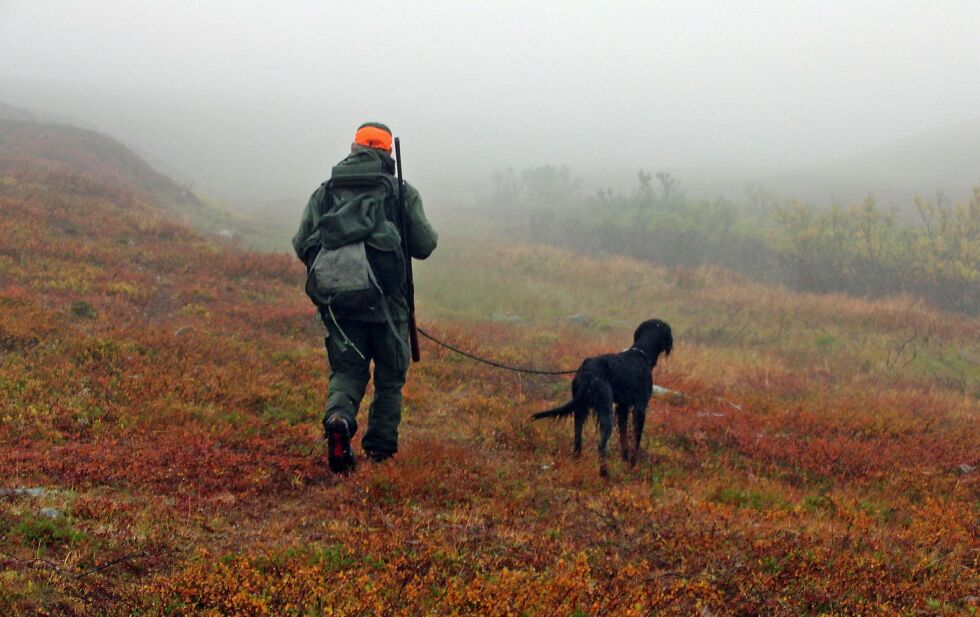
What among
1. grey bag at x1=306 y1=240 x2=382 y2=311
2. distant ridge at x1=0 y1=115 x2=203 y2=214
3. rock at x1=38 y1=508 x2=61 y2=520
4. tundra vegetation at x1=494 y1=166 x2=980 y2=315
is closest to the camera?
rock at x1=38 y1=508 x2=61 y2=520

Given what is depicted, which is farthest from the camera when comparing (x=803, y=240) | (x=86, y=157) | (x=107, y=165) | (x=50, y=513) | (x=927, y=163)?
(x=927, y=163)

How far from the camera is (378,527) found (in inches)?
170

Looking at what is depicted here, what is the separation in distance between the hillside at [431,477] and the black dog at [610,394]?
34 centimetres

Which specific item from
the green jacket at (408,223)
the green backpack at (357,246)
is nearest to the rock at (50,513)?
the green backpack at (357,246)

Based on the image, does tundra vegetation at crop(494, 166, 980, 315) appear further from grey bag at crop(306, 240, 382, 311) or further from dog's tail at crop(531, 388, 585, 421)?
grey bag at crop(306, 240, 382, 311)

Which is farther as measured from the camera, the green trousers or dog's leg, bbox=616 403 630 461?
dog's leg, bbox=616 403 630 461

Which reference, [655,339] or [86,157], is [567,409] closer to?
[655,339]

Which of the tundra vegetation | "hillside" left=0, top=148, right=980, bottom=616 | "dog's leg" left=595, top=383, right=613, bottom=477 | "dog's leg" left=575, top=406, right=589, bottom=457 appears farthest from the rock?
the tundra vegetation

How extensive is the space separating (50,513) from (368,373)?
2.30 metres

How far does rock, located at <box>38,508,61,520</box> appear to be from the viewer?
12.4 feet

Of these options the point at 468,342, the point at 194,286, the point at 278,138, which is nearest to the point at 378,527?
the point at 468,342

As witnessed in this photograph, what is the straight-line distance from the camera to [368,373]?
5.36 m

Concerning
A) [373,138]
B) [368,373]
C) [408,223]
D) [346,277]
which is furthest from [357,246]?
[368,373]

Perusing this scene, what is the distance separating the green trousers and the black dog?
1716mm
